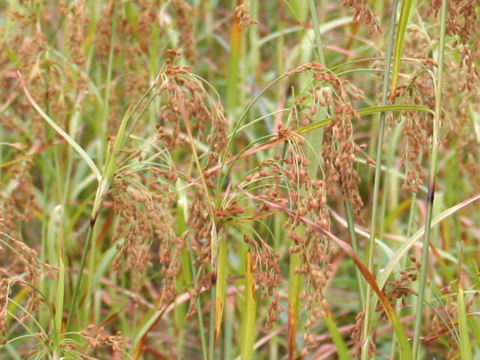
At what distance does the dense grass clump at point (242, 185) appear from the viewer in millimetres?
1324

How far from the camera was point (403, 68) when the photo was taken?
215cm

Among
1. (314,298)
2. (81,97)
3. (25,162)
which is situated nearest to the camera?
(314,298)

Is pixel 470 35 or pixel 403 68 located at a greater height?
pixel 470 35

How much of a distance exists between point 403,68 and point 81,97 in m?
0.96

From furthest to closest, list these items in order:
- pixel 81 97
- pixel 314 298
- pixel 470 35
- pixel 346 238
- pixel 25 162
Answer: pixel 346 238
pixel 81 97
pixel 25 162
pixel 470 35
pixel 314 298

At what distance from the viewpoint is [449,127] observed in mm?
1802

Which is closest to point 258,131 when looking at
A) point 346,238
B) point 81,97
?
point 346,238

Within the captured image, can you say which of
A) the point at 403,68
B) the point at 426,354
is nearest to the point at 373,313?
the point at 403,68

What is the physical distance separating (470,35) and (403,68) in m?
0.80

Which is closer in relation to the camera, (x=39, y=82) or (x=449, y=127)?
(x=449, y=127)

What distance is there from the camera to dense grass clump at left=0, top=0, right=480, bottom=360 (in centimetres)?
132

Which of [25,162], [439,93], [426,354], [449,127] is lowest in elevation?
[426,354]

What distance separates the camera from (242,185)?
4.44 ft

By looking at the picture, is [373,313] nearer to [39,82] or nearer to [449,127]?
[449,127]
